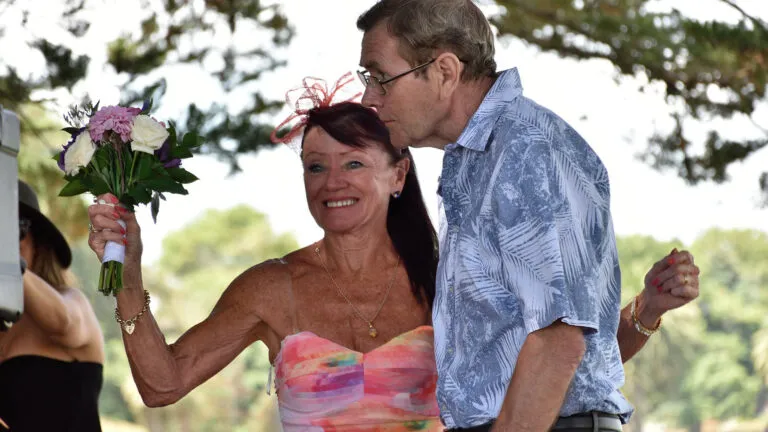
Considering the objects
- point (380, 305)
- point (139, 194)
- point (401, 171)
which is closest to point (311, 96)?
point (401, 171)

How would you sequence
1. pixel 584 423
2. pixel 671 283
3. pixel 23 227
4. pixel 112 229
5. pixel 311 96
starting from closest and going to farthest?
pixel 584 423 → pixel 671 283 → pixel 112 229 → pixel 311 96 → pixel 23 227

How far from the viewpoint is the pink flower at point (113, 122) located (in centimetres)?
326

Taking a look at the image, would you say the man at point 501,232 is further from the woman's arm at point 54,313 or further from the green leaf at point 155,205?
the woman's arm at point 54,313

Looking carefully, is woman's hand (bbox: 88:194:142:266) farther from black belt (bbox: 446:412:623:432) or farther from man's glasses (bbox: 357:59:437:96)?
black belt (bbox: 446:412:623:432)

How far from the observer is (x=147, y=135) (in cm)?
325

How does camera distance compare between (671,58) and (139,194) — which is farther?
(671,58)

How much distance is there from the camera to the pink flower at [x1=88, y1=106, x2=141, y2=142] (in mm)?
3256

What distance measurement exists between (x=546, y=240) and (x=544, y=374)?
26 cm

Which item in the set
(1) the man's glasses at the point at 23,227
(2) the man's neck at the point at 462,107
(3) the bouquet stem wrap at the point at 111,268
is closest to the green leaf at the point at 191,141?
(3) the bouquet stem wrap at the point at 111,268

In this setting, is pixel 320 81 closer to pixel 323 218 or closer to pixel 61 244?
pixel 323 218

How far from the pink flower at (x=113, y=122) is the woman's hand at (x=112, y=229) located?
17 centimetres

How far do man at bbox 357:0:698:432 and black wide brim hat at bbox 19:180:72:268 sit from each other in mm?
2367

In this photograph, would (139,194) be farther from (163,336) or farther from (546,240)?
(546,240)

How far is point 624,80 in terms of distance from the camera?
7309 millimetres
